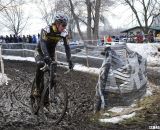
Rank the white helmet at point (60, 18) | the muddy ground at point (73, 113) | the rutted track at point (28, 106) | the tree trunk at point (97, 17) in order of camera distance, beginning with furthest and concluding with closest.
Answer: the tree trunk at point (97, 17)
the white helmet at point (60, 18)
the rutted track at point (28, 106)
the muddy ground at point (73, 113)

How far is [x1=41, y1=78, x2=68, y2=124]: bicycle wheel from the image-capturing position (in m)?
6.92

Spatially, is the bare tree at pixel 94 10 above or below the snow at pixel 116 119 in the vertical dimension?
above

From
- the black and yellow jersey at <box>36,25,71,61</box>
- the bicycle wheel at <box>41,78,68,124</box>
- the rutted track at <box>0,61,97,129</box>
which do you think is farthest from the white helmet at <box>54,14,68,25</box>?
the rutted track at <box>0,61,97,129</box>

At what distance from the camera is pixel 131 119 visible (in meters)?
7.19

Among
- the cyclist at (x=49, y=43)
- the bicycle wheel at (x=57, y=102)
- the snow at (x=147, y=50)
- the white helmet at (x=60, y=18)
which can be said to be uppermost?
the white helmet at (x=60, y=18)

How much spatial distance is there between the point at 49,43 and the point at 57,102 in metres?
1.19

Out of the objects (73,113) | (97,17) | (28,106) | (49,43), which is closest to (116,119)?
(73,113)

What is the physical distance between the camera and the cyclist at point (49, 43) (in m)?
7.18

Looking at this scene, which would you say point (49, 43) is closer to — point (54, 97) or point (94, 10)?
point (54, 97)

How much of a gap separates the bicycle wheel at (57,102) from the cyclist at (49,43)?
0.17 m

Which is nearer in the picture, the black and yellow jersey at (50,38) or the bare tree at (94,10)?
the black and yellow jersey at (50,38)

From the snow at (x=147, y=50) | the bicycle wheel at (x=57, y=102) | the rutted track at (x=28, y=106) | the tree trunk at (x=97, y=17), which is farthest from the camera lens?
the tree trunk at (x=97, y=17)

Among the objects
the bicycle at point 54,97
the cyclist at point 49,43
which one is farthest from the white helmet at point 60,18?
the bicycle at point 54,97

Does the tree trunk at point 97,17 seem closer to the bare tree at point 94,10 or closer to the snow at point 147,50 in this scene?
the bare tree at point 94,10
